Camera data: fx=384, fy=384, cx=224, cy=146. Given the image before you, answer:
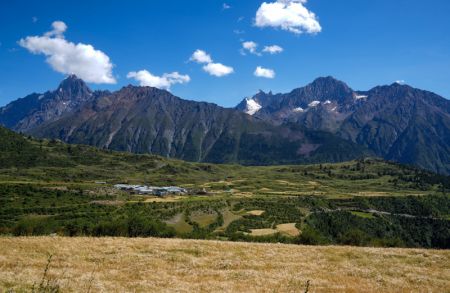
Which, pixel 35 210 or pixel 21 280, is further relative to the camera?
pixel 35 210

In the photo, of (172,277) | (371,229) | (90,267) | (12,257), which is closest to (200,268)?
(172,277)

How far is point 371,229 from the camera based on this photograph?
6959 inches

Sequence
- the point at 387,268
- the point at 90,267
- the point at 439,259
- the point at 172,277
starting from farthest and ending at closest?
1. the point at 439,259
2. the point at 387,268
3. the point at 90,267
4. the point at 172,277

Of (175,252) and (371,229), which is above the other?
(175,252)

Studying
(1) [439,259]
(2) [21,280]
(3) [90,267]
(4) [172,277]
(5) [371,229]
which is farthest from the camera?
(5) [371,229]

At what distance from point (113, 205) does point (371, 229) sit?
11968 centimetres

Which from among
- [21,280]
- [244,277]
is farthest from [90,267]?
[244,277]

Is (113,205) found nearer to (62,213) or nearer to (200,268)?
(62,213)

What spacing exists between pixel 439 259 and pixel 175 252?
24644mm

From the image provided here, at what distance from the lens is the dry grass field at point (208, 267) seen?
81.3ft

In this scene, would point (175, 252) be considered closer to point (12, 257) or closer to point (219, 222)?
point (12, 257)

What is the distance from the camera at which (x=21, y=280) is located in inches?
938

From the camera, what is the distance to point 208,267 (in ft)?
103

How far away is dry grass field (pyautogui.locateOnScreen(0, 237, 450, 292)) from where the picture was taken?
24781 millimetres
